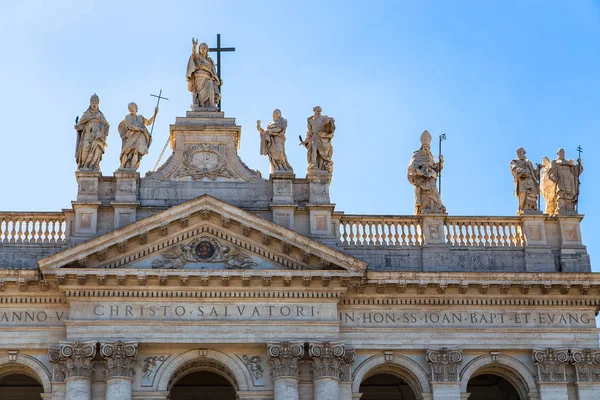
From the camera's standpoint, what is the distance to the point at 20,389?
36.6 m

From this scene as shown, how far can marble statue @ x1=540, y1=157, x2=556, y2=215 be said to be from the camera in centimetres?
3591

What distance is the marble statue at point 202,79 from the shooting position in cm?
3697

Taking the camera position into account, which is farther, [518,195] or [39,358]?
[518,195]

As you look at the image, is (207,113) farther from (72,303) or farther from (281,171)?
(72,303)

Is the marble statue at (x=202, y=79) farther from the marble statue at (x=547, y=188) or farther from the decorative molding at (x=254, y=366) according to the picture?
the marble statue at (x=547, y=188)

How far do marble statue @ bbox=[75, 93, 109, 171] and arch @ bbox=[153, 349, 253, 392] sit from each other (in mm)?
5880

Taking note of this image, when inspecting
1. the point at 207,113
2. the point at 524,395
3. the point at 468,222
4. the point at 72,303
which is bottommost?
the point at 524,395

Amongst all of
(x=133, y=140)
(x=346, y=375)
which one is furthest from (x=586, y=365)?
(x=133, y=140)

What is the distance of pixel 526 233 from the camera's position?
3544 cm

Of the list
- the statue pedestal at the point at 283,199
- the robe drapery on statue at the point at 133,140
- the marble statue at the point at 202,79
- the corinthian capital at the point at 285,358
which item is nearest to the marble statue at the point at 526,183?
the statue pedestal at the point at 283,199

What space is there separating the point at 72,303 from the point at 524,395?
11939 mm

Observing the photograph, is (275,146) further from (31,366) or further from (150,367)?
(31,366)

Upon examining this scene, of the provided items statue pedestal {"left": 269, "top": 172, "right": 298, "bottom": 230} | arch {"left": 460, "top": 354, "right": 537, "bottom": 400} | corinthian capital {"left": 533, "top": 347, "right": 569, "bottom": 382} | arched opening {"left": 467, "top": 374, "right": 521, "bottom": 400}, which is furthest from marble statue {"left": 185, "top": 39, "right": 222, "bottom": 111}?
corinthian capital {"left": 533, "top": 347, "right": 569, "bottom": 382}

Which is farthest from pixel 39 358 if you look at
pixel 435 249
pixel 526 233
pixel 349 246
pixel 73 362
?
pixel 526 233
